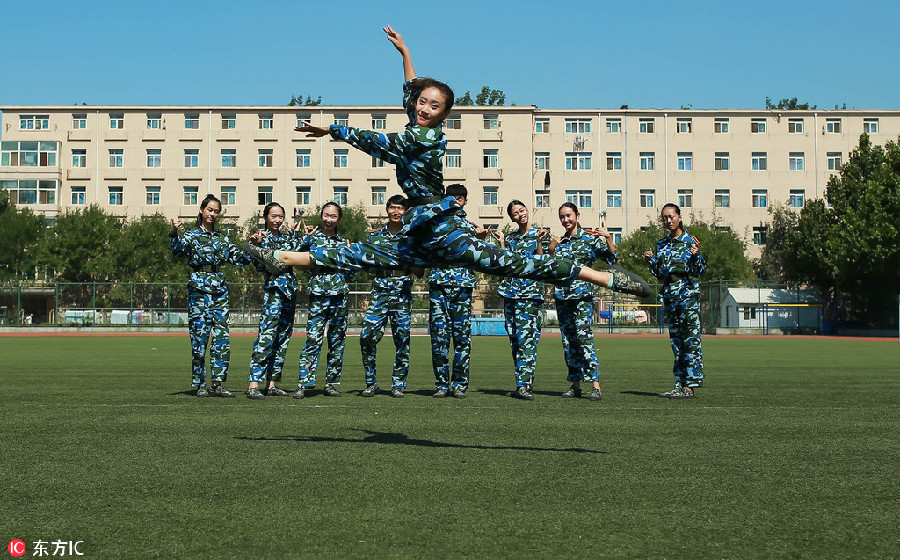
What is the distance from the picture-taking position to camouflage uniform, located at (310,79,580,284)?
588 cm

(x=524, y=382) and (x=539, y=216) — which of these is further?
(x=539, y=216)

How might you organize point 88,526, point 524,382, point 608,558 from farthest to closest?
point 524,382
point 88,526
point 608,558

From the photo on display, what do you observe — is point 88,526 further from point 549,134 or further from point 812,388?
point 549,134

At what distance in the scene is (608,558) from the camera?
329cm

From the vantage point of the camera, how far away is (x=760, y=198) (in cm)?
7481

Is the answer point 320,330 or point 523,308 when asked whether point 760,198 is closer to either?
point 523,308

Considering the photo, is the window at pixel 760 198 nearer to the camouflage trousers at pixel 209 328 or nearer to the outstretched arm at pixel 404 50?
the camouflage trousers at pixel 209 328

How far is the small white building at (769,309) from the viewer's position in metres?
48.7

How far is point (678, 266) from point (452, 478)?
5.82 metres

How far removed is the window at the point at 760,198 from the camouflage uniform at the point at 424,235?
73477mm

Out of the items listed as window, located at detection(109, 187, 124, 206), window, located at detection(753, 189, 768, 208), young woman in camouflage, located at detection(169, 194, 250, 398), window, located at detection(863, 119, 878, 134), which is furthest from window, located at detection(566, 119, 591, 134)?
young woman in camouflage, located at detection(169, 194, 250, 398)

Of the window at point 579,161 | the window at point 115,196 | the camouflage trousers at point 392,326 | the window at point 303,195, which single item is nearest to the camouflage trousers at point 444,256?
the camouflage trousers at point 392,326

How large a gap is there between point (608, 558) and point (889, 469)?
2.63 m

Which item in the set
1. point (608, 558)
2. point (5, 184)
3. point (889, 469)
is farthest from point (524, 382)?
point (5, 184)
